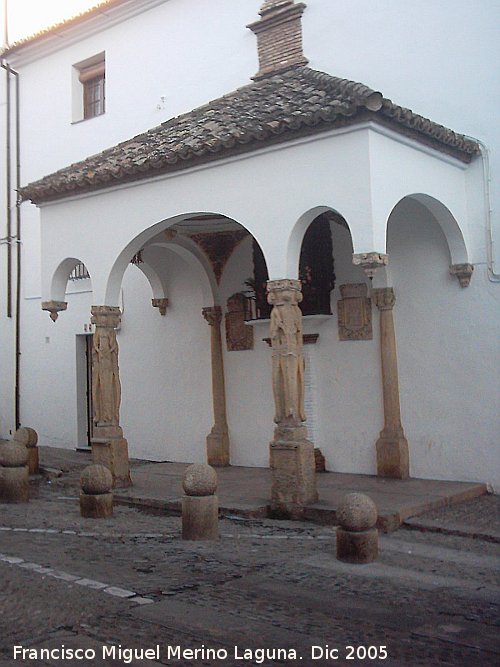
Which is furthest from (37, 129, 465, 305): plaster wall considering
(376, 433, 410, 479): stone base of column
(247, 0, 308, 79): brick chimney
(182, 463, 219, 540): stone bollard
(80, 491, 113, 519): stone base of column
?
(247, 0, 308, 79): brick chimney

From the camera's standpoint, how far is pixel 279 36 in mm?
11859

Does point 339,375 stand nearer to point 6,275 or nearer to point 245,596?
point 245,596

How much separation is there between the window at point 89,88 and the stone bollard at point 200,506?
387 inches

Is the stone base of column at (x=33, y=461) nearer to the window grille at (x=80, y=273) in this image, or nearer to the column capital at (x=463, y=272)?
the window grille at (x=80, y=273)

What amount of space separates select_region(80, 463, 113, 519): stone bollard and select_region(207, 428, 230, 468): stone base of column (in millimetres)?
3515

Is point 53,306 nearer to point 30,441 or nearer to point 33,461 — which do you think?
point 30,441

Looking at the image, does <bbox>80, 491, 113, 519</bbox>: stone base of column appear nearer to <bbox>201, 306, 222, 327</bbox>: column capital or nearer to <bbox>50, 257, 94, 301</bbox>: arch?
<bbox>50, 257, 94, 301</bbox>: arch

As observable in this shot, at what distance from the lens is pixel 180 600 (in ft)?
18.4

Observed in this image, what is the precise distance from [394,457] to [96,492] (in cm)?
383

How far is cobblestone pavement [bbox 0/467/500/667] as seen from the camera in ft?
15.1

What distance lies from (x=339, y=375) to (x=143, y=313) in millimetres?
4362

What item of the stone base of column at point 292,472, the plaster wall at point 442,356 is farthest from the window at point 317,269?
the stone base of column at point 292,472

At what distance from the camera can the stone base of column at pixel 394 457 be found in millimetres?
10086

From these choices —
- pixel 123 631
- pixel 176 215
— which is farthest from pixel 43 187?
pixel 123 631
